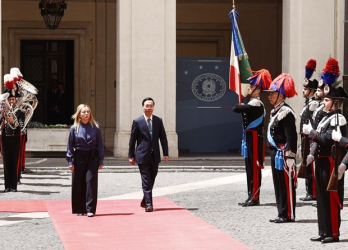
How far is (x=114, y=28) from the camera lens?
2788 centimetres

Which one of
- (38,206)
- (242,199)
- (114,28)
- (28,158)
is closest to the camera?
(38,206)

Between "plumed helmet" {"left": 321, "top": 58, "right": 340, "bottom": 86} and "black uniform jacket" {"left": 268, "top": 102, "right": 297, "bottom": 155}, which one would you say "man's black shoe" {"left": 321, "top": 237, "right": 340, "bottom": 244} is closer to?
"plumed helmet" {"left": 321, "top": 58, "right": 340, "bottom": 86}

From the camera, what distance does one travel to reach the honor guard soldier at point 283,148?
12.5m

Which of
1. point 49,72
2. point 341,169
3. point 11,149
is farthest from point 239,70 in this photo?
point 49,72

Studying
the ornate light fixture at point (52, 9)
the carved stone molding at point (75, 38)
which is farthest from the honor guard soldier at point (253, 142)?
the carved stone molding at point (75, 38)

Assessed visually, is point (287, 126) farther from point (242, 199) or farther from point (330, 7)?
point (330, 7)

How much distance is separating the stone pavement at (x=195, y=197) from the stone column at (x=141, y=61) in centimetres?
103

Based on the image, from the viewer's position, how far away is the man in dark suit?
13.7 meters

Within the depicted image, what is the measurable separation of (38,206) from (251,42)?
15.1 m

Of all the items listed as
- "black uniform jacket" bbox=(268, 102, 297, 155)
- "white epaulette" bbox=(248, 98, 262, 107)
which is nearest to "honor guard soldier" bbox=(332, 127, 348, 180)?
"black uniform jacket" bbox=(268, 102, 297, 155)

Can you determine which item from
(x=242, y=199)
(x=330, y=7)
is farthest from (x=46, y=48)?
(x=242, y=199)

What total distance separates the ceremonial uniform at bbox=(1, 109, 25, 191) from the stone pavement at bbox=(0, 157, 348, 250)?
37 cm

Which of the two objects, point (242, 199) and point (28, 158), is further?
point (28, 158)

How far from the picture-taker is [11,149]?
16625 mm
